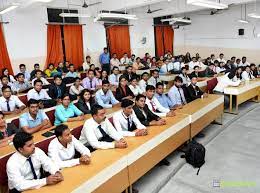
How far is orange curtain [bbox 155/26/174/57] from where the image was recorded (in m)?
13.9

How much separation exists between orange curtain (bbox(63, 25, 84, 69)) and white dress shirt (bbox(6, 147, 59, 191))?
7.82 meters

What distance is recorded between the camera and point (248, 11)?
12.7 m

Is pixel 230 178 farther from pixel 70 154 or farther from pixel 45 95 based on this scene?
pixel 45 95

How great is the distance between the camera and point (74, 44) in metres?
10.2

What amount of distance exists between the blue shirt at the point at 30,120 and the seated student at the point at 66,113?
0.25 m

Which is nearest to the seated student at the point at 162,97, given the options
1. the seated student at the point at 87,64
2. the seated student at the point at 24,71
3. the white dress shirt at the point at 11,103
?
the white dress shirt at the point at 11,103

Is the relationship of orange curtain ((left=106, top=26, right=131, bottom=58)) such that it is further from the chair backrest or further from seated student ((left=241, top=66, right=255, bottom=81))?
seated student ((left=241, top=66, right=255, bottom=81))

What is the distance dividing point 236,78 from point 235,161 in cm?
395

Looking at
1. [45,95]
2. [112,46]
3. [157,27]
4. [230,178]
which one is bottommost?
[230,178]

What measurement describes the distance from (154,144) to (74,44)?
761cm

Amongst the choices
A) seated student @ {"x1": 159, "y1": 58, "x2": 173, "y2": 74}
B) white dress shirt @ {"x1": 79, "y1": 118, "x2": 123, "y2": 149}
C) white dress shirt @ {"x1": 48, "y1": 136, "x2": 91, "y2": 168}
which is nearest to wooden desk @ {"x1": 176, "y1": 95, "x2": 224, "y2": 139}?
white dress shirt @ {"x1": 79, "y1": 118, "x2": 123, "y2": 149}

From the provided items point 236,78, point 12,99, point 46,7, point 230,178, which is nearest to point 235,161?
point 230,178

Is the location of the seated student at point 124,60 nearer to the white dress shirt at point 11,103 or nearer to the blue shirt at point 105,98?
the blue shirt at point 105,98

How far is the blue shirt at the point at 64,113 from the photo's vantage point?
4.46 m
